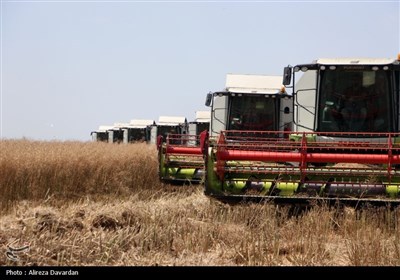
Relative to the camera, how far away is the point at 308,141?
6.66m

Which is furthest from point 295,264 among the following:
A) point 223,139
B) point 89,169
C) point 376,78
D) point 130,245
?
point 89,169

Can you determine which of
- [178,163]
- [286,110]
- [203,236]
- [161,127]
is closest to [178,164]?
[178,163]

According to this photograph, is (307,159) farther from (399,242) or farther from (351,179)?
(399,242)

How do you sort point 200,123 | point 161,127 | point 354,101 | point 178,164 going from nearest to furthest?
point 354,101 < point 178,164 < point 200,123 < point 161,127

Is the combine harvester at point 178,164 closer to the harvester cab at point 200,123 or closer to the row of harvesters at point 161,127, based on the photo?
the row of harvesters at point 161,127

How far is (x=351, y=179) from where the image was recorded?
211 inches

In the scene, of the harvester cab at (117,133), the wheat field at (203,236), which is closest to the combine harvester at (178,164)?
the wheat field at (203,236)

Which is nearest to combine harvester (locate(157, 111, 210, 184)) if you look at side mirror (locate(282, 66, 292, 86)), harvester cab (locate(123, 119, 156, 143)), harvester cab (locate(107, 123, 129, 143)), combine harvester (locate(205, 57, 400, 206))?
combine harvester (locate(205, 57, 400, 206))

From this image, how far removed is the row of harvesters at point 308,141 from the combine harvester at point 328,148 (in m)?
0.01

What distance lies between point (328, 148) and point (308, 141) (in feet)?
4.07

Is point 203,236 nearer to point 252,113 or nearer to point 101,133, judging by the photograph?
point 252,113

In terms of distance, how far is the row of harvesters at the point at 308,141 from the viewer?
5168 millimetres

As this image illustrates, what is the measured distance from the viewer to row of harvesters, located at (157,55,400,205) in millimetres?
5168

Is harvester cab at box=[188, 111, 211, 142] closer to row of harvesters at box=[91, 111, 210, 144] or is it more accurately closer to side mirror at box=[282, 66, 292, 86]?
row of harvesters at box=[91, 111, 210, 144]
